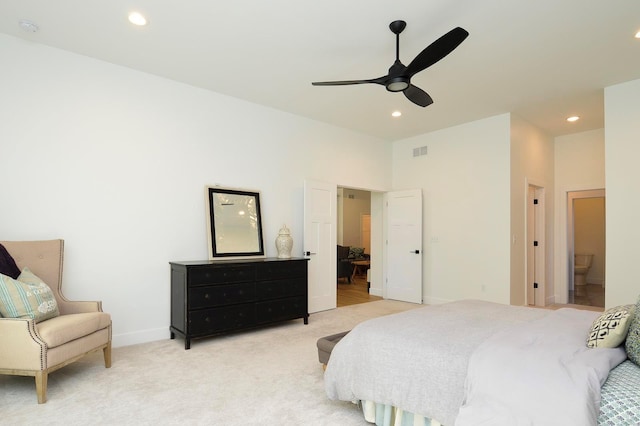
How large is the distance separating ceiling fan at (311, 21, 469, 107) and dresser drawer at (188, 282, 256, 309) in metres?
2.42

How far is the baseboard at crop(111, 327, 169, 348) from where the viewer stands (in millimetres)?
3873

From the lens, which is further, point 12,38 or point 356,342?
point 12,38

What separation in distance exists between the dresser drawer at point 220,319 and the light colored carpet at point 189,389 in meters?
0.17

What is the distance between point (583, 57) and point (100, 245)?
538cm

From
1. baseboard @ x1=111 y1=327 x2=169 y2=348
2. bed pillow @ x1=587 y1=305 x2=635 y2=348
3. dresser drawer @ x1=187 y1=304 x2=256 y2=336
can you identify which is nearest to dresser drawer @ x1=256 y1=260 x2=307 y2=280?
dresser drawer @ x1=187 y1=304 x2=256 y2=336

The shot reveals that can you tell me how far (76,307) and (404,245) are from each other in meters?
5.07

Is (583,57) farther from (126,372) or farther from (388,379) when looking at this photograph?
(126,372)

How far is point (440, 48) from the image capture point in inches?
106

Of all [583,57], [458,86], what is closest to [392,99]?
[458,86]

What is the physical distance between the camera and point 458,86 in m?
4.48

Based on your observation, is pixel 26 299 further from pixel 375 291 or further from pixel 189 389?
pixel 375 291

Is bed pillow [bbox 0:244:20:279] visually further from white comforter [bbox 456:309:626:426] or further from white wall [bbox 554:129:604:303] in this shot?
white wall [bbox 554:129:604:303]

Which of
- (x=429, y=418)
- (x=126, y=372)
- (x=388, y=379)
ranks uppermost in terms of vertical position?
(x=388, y=379)

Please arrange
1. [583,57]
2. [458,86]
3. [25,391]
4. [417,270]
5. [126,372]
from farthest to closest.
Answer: [417,270], [458,86], [583,57], [126,372], [25,391]
